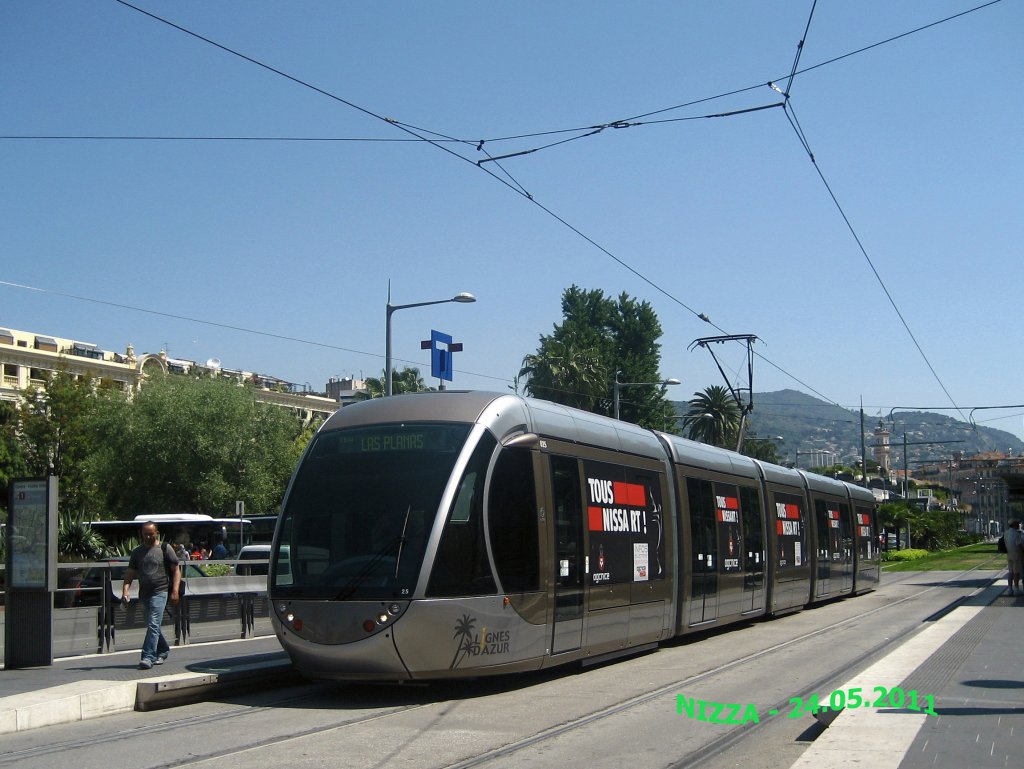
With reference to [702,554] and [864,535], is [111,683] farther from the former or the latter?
[864,535]

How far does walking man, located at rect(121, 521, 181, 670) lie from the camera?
39.4ft

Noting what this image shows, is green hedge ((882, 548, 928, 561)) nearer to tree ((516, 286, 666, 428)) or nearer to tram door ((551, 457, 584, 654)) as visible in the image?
tree ((516, 286, 666, 428))

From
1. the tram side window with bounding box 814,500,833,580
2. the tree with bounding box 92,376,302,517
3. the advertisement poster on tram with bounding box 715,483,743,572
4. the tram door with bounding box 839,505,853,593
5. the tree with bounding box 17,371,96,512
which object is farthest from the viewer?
the tree with bounding box 17,371,96,512

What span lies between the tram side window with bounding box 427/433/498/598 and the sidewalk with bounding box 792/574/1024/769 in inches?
138

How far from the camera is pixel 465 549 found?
34.6 feet

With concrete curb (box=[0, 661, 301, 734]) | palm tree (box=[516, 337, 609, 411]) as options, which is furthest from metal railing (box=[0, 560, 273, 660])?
palm tree (box=[516, 337, 609, 411])

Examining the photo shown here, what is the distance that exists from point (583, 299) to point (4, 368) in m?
43.0

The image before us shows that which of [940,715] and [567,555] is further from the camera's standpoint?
[567,555]

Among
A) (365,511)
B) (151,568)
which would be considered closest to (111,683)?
(151,568)

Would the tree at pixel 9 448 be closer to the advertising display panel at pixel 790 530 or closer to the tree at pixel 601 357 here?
the tree at pixel 601 357

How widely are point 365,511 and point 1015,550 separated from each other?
60.2 feet

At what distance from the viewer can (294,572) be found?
10883 mm

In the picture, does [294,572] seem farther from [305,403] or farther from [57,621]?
[305,403]

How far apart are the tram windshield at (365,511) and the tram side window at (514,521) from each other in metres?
0.56
